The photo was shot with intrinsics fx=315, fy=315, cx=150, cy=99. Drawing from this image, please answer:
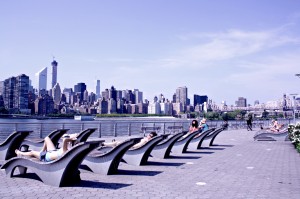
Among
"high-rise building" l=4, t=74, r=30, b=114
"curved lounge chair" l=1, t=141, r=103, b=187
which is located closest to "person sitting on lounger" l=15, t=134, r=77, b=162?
"curved lounge chair" l=1, t=141, r=103, b=187

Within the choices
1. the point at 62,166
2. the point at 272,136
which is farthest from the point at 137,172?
the point at 272,136

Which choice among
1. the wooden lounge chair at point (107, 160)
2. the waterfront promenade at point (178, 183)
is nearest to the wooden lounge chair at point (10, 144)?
the waterfront promenade at point (178, 183)

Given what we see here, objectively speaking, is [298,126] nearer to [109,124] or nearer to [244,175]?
[244,175]

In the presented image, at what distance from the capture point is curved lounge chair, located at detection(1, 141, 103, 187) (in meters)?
5.88

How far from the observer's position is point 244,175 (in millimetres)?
7715

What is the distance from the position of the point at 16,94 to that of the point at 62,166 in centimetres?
11656

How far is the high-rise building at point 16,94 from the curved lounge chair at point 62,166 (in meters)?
104

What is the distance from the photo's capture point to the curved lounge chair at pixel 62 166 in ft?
19.3

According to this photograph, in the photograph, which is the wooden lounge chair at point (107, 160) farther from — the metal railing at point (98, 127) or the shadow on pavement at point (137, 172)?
the metal railing at point (98, 127)

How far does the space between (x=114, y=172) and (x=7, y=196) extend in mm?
2758

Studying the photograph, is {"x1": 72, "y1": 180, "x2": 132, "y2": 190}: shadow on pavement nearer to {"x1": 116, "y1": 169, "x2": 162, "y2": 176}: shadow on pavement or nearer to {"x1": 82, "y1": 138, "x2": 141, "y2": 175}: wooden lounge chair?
{"x1": 82, "y1": 138, "x2": 141, "y2": 175}: wooden lounge chair

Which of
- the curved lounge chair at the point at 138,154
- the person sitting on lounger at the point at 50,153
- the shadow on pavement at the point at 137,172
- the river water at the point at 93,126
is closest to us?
the person sitting on lounger at the point at 50,153

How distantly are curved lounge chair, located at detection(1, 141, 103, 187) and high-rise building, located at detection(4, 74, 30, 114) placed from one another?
10404 cm

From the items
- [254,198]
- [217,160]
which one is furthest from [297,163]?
[254,198]
